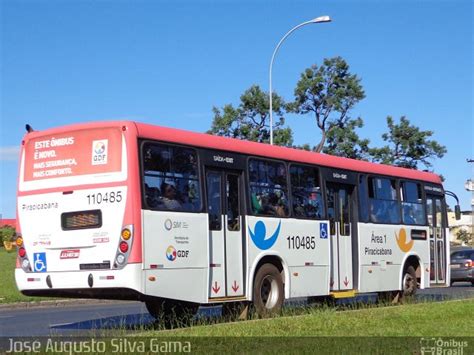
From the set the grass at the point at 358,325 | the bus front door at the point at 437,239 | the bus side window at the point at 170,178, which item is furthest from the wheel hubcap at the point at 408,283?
the bus side window at the point at 170,178

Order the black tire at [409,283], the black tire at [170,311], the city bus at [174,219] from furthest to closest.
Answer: the black tire at [409,283] → the black tire at [170,311] → the city bus at [174,219]

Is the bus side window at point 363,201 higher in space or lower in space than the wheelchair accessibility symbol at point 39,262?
higher

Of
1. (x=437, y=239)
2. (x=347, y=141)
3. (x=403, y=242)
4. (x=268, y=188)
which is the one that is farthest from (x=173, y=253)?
(x=347, y=141)

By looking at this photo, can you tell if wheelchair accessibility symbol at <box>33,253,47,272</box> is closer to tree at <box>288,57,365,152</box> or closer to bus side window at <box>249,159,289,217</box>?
bus side window at <box>249,159,289,217</box>

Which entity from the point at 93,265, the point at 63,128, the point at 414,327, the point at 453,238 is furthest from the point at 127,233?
the point at 453,238

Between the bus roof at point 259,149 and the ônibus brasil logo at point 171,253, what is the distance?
1.72 meters

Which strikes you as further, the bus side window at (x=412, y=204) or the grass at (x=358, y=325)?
the bus side window at (x=412, y=204)

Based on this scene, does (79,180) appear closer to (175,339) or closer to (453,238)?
(175,339)

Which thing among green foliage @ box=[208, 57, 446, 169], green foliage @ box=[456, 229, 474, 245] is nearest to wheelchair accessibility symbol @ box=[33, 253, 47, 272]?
green foliage @ box=[208, 57, 446, 169]

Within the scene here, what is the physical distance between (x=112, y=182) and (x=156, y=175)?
2.34 ft

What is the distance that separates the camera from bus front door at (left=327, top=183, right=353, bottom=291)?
1677 centimetres

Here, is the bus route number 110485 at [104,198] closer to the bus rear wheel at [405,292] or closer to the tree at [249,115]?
the bus rear wheel at [405,292]

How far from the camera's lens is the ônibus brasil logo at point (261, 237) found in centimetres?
1445

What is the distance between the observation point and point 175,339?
9.95 metres
